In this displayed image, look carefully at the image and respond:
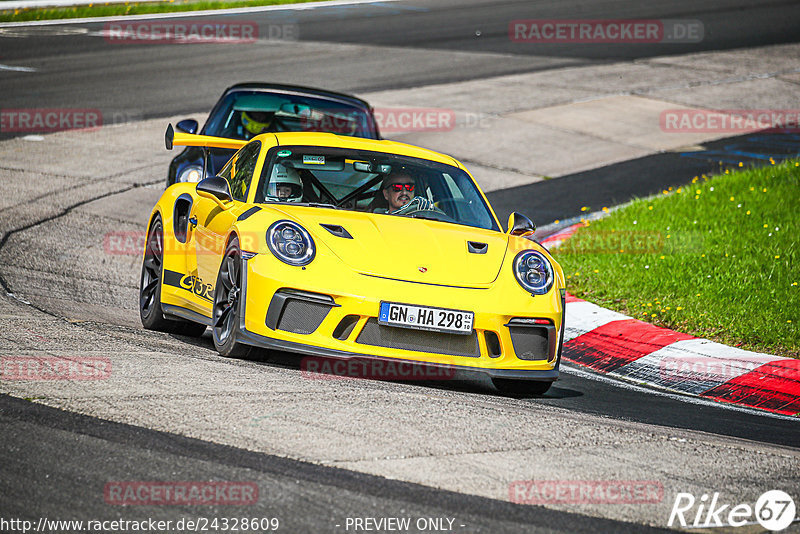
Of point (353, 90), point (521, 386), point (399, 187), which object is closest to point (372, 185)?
point (399, 187)

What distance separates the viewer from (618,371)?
7980 mm

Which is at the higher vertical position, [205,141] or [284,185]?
[284,185]

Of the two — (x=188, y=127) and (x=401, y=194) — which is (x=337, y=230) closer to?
(x=401, y=194)

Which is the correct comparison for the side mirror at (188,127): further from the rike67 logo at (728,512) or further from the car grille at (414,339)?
the rike67 logo at (728,512)

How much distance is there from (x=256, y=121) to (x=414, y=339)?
5.94 metres

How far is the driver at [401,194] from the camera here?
24.7 feet

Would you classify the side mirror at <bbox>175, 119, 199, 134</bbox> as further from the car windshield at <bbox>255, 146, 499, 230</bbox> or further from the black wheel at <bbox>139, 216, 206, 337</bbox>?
the car windshield at <bbox>255, 146, 499, 230</bbox>

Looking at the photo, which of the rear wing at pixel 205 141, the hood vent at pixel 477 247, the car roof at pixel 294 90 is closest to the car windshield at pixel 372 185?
the hood vent at pixel 477 247

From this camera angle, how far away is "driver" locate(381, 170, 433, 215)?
24.7ft

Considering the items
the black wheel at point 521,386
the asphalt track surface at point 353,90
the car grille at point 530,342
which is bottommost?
the black wheel at point 521,386

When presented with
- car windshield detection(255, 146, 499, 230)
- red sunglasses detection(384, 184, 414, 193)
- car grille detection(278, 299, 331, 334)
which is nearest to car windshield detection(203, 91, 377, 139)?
car windshield detection(255, 146, 499, 230)

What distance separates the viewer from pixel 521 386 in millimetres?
6844

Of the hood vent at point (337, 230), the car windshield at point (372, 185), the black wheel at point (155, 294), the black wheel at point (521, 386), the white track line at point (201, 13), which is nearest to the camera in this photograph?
the hood vent at point (337, 230)

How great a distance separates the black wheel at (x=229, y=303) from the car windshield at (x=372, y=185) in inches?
30.4
